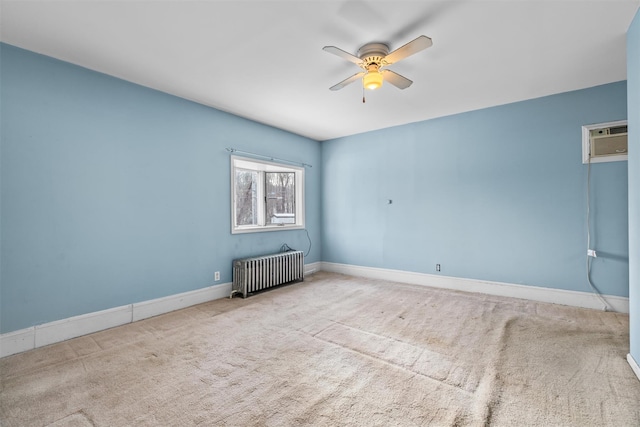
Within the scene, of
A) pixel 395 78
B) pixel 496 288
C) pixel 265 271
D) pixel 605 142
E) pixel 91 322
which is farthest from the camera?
pixel 265 271

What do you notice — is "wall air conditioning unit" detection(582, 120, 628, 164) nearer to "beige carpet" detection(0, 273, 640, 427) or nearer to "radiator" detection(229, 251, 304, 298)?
"beige carpet" detection(0, 273, 640, 427)

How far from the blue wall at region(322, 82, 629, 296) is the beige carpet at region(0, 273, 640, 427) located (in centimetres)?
74

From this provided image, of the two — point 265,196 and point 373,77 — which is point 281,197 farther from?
point 373,77

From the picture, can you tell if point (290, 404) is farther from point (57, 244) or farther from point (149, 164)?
point (149, 164)

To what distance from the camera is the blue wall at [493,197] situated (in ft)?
10.8

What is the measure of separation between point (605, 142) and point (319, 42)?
3.63 meters

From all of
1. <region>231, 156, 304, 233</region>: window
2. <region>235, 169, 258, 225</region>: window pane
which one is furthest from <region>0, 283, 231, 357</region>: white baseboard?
<region>235, 169, 258, 225</region>: window pane

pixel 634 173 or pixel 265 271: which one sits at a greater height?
pixel 634 173

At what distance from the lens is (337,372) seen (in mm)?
2098

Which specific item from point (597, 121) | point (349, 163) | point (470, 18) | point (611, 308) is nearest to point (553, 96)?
point (597, 121)

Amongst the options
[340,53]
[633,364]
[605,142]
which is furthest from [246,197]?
[605,142]

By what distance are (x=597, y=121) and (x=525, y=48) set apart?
1.74 metres

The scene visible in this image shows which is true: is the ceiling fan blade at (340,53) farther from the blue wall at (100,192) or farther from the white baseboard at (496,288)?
the white baseboard at (496,288)

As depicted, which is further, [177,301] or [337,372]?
[177,301]
